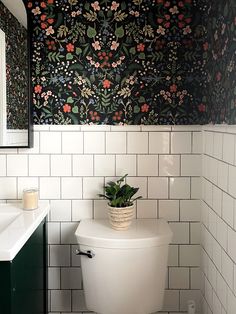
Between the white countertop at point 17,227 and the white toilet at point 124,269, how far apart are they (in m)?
0.23

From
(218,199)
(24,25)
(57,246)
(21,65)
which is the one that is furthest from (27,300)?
(24,25)

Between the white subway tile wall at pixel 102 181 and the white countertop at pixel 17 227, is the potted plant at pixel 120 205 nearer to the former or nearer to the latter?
the white subway tile wall at pixel 102 181

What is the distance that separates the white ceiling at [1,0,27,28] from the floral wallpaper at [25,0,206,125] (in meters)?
0.05

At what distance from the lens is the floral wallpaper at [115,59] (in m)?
2.14

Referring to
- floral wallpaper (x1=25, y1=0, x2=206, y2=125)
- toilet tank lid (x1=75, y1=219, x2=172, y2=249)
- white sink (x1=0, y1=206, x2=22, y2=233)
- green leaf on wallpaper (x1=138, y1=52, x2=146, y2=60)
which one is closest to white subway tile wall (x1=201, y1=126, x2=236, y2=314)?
toilet tank lid (x1=75, y1=219, x2=172, y2=249)

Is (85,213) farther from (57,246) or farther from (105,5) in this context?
(105,5)

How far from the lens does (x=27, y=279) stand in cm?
166

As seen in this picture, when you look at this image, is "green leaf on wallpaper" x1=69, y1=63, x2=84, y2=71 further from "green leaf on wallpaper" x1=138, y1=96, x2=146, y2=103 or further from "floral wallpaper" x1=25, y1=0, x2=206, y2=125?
"green leaf on wallpaper" x1=138, y1=96, x2=146, y2=103

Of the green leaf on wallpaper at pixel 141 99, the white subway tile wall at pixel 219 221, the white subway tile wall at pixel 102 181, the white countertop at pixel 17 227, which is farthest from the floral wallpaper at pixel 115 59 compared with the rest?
the white countertop at pixel 17 227

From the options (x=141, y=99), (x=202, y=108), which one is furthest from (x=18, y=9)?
(x=202, y=108)

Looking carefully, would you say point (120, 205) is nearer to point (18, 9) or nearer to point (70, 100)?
point (70, 100)

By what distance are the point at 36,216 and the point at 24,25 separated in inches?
38.2

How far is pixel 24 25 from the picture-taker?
2.10m

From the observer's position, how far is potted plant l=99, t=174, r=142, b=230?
201 cm
